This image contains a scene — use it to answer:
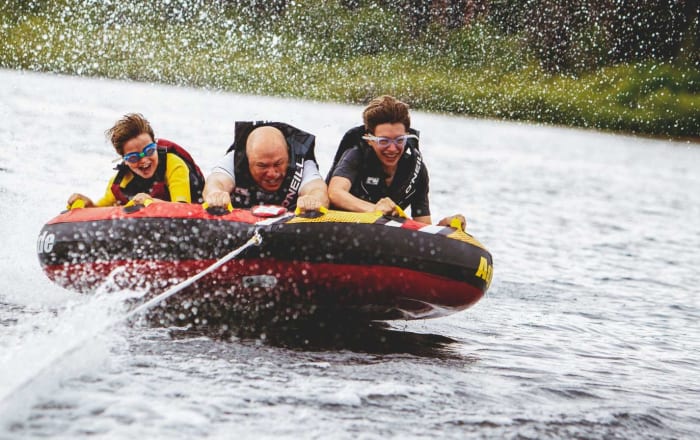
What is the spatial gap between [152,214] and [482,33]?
120090 mm

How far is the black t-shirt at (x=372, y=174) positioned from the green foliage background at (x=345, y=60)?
68204 millimetres

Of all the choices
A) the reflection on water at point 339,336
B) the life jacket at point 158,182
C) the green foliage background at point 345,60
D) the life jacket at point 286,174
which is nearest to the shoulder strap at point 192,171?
the life jacket at point 158,182

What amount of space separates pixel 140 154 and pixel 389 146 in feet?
6.33

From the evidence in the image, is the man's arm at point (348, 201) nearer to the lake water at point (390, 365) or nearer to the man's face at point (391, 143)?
the man's face at point (391, 143)

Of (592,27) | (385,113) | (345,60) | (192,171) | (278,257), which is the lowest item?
(278,257)

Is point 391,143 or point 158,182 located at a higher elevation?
point 391,143

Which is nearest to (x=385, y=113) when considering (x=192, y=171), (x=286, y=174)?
(x=286, y=174)

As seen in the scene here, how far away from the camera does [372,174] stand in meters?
7.34

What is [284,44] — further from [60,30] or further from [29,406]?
[29,406]

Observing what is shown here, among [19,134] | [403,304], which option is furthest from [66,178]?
[403,304]

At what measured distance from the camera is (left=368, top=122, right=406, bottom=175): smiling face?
7051 millimetres

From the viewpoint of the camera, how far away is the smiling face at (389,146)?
705 centimetres

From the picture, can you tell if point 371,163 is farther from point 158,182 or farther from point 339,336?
point 158,182

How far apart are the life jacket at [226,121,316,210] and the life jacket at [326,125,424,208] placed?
0.31m
